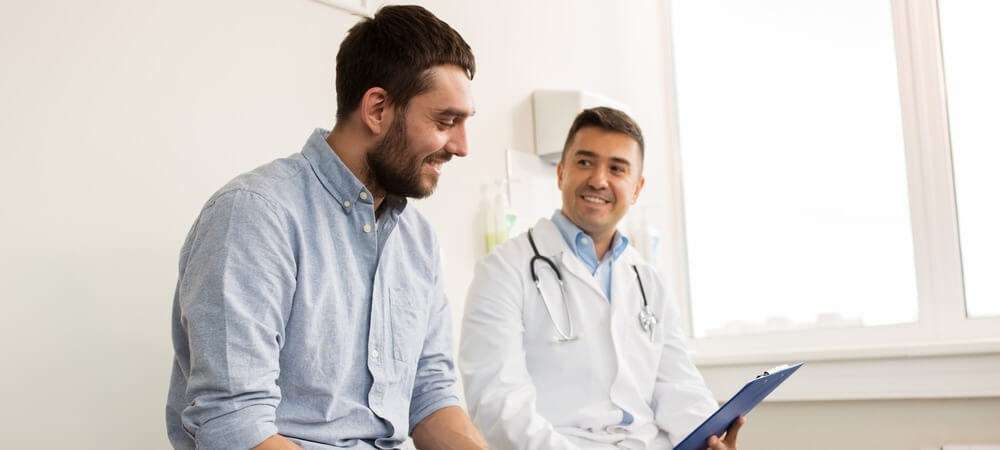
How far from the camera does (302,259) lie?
1353mm

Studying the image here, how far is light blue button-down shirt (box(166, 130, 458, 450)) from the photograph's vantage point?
1.22 metres

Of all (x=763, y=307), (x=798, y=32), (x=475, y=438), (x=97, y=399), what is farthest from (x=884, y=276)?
(x=97, y=399)

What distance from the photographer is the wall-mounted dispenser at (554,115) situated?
109 inches

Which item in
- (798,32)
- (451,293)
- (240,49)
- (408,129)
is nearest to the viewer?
(408,129)

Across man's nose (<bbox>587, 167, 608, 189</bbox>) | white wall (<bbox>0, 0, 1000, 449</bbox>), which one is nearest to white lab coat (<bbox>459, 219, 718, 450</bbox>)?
man's nose (<bbox>587, 167, 608, 189</bbox>)

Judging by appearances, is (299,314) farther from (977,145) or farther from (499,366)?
(977,145)

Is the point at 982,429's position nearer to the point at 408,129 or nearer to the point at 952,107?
the point at 952,107

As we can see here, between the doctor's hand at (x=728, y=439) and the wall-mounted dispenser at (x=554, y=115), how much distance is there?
Answer: 1144mm

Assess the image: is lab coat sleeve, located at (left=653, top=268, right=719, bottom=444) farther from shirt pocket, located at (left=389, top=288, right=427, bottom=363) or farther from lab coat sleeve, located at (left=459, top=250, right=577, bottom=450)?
shirt pocket, located at (left=389, top=288, right=427, bottom=363)

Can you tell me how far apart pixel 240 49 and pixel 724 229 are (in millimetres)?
1972

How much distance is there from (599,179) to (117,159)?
1067 millimetres

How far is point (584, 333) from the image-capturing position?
6.86 ft

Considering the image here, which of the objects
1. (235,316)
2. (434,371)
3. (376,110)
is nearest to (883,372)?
(434,371)

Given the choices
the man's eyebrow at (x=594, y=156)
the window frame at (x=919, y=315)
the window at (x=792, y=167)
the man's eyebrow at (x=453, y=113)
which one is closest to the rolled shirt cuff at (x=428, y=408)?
the man's eyebrow at (x=453, y=113)
